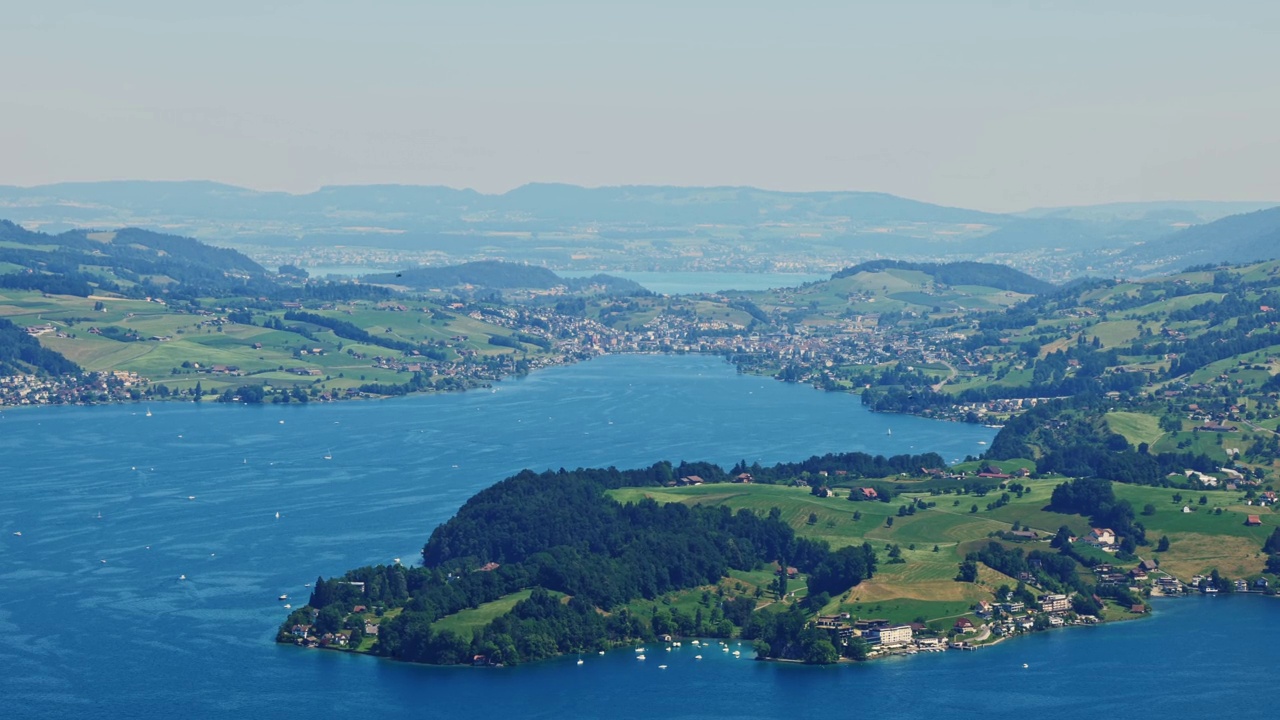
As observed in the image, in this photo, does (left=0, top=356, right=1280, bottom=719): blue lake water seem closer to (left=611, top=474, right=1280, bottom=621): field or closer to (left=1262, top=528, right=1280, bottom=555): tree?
(left=611, top=474, right=1280, bottom=621): field

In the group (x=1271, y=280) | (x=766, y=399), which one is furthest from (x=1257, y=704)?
(x=1271, y=280)

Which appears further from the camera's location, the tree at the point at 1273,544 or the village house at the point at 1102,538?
the village house at the point at 1102,538

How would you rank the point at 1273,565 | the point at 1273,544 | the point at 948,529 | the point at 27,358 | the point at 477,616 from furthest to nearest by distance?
1. the point at 27,358
2. the point at 948,529
3. the point at 1273,544
4. the point at 1273,565
5. the point at 477,616

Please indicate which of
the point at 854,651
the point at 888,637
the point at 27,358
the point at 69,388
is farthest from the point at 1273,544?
the point at 27,358

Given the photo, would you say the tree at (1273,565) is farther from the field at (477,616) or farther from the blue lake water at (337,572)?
the field at (477,616)

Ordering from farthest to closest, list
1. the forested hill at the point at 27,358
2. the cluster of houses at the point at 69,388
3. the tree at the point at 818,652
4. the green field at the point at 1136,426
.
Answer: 1. the forested hill at the point at 27,358
2. the cluster of houses at the point at 69,388
3. the green field at the point at 1136,426
4. the tree at the point at 818,652

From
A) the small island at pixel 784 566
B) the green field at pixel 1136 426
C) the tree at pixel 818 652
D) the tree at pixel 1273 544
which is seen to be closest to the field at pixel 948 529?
the small island at pixel 784 566

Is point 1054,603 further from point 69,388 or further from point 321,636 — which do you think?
point 69,388
